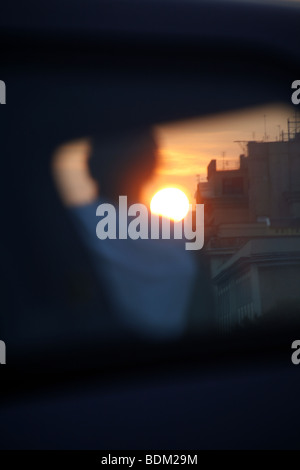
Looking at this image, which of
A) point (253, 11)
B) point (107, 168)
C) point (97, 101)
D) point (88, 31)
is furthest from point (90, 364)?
point (253, 11)

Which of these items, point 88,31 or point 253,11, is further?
point 253,11

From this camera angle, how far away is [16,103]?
219cm

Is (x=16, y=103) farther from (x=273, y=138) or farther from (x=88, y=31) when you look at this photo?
(x=273, y=138)

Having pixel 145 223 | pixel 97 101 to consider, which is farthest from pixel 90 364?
pixel 97 101

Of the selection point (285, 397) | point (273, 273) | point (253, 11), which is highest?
point (253, 11)

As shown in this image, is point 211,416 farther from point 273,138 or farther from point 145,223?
point 273,138

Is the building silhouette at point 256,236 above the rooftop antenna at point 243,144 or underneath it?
underneath

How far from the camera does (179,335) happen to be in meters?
2.28

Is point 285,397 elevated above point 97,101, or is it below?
below

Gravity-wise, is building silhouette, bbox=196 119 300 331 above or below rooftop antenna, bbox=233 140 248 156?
below

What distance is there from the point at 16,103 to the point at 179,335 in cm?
92

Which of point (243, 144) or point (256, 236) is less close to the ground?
point (243, 144)
